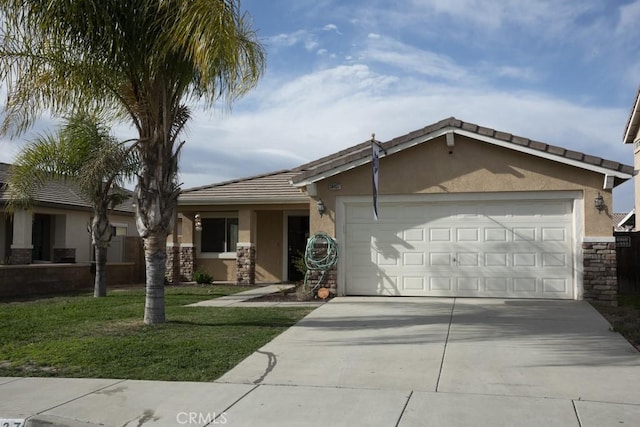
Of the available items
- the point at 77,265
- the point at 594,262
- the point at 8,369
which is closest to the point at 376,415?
the point at 8,369

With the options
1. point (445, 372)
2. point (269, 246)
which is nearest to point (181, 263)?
point (269, 246)

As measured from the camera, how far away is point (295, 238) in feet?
65.8

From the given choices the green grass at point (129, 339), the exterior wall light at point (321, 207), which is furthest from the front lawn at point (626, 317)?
the exterior wall light at point (321, 207)

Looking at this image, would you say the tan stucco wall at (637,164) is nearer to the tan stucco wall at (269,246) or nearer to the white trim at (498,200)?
the white trim at (498,200)

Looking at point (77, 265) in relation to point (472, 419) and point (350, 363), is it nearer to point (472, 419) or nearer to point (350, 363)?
point (350, 363)

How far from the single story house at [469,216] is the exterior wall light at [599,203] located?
0.07ft

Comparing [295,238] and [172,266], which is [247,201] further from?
[172,266]

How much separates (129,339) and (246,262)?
9723 millimetres

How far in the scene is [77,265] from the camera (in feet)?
61.3

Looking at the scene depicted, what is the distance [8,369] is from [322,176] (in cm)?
805

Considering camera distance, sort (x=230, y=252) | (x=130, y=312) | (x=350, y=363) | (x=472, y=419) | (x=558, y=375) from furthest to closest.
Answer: (x=230, y=252) → (x=130, y=312) → (x=350, y=363) → (x=558, y=375) → (x=472, y=419)

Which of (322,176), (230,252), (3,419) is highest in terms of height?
(322,176)

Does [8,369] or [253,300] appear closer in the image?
[8,369]
